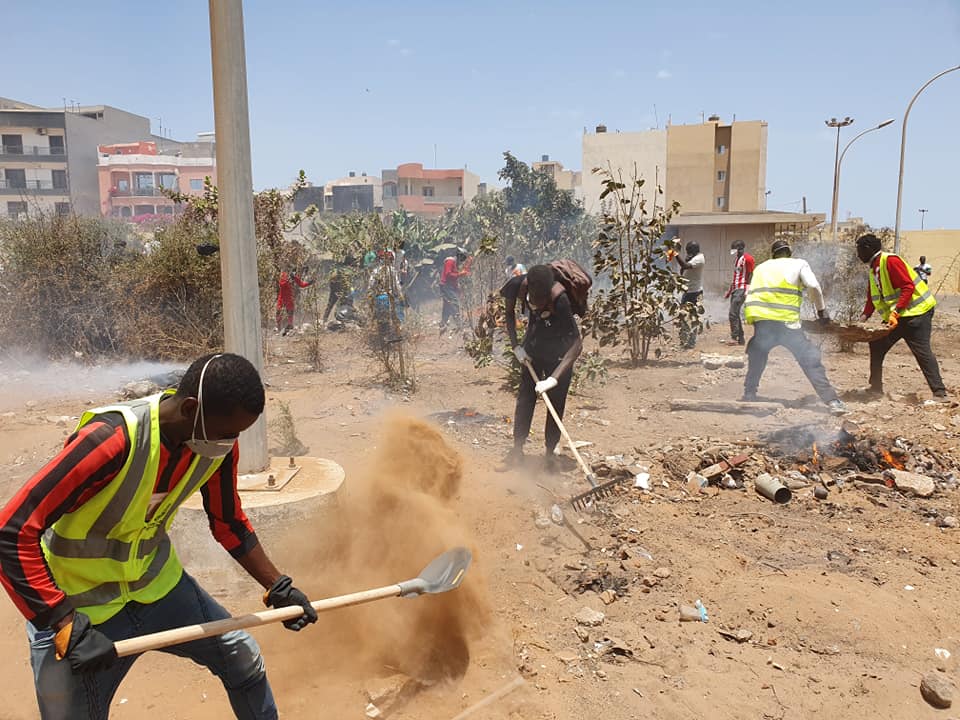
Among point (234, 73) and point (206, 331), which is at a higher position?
point (234, 73)

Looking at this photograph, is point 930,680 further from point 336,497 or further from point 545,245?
point 545,245

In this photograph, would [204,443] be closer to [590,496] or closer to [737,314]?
[590,496]

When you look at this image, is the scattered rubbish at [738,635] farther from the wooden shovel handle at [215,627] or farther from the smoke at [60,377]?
the smoke at [60,377]

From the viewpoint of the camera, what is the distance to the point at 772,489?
472 cm

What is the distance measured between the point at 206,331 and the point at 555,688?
7.74 metres

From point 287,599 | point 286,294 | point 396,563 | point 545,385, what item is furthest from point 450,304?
point 287,599

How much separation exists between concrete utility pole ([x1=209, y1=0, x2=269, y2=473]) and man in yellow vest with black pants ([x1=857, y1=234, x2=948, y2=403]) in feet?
19.1

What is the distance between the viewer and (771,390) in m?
7.70

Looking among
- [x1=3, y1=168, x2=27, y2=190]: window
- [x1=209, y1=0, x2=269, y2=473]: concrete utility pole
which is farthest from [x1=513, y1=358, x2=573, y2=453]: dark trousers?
[x1=3, y1=168, x2=27, y2=190]: window

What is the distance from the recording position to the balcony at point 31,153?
152 ft

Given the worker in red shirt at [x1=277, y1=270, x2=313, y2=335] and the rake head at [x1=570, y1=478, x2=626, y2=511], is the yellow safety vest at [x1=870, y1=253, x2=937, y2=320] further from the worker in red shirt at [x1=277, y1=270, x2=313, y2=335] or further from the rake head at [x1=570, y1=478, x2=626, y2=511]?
the worker in red shirt at [x1=277, y1=270, x2=313, y2=335]

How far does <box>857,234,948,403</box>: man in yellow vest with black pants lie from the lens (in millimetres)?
6691

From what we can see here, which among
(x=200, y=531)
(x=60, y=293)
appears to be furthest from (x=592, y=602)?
(x=60, y=293)

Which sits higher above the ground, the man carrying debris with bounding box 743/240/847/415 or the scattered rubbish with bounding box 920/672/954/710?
the man carrying debris with bounding box 743/240/847/415
